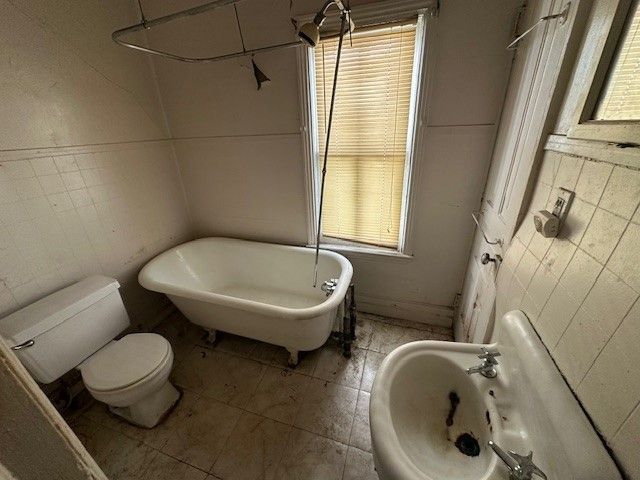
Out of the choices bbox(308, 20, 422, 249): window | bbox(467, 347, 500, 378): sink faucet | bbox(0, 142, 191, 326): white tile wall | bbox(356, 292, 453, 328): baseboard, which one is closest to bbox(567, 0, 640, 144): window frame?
bbox(467, 347, 500, 378): sink faucet

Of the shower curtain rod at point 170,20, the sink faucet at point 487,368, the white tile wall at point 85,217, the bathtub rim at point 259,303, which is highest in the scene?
the shower curtain rod at point 170,20

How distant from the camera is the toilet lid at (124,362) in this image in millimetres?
1213

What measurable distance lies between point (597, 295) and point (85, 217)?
227 centimetres

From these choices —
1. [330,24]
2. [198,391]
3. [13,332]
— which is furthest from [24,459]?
[330,24]

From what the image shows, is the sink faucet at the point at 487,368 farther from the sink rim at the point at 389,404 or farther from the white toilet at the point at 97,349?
the white toilet at the point at 97,349

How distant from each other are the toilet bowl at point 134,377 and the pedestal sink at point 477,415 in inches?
44.9

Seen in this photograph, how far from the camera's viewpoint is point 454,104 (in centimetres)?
140

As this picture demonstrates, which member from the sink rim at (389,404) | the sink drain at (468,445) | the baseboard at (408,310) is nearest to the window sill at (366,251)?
the baseboard at (408,310)

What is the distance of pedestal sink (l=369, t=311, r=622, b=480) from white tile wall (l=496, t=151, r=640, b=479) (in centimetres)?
4

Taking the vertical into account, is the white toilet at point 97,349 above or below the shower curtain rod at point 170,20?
below

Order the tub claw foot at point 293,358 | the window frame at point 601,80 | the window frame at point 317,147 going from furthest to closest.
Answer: the tub claw foot at point 293,358
the window frame at point 317,147
the window frame at point 601,80

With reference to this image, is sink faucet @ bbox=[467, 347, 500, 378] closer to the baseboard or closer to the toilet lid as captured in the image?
the baseboard

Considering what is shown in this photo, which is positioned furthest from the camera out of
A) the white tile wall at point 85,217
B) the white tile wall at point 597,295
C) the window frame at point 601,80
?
the white tile wall at point 85,217

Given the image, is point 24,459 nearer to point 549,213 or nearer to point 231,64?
point 549,213
